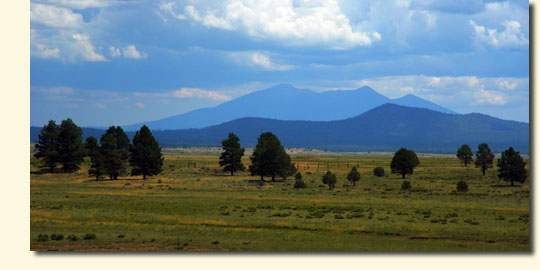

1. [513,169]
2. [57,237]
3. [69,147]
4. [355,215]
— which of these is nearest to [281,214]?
[355,215]

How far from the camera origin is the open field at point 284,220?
30328mm

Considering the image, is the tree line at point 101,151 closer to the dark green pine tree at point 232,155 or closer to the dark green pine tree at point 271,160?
the dark green pine tree at point 232,155

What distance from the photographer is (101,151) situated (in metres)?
89.1

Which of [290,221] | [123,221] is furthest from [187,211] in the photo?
[290,221]

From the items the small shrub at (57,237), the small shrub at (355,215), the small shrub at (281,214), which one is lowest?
the small shrub at (355,215)

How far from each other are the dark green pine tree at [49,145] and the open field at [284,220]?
3616cm

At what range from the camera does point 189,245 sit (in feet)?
98.0

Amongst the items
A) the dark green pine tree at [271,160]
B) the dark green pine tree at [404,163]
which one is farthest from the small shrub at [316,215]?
the dark green pine tree at [404,163]

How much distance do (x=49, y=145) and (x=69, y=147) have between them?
4.45 m

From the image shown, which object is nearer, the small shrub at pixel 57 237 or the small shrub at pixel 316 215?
the small shrub at pixel 57 237

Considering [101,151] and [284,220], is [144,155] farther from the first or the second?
[284,220]

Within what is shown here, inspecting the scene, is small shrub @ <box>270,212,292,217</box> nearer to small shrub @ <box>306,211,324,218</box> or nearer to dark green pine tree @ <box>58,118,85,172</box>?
small shrub @ <box>306,211,324,218</box>

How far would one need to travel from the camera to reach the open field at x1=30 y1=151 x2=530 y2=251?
99.5 feet
